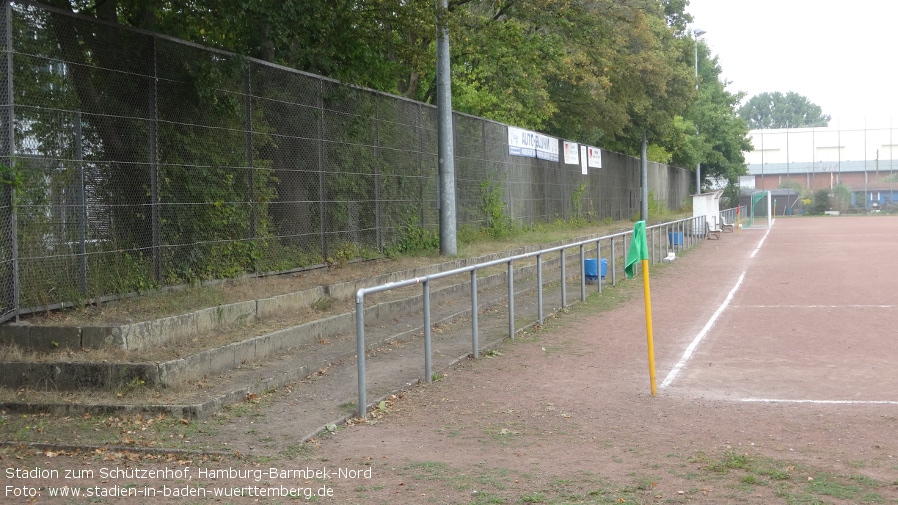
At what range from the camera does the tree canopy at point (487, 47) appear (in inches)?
545

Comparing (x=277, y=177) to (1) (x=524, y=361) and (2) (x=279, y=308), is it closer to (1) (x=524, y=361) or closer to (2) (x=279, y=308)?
(2) (x=279, y=308)

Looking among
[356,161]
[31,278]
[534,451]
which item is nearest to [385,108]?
[356,161]

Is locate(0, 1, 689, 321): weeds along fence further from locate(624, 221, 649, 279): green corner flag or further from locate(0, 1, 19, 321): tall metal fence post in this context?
locate(624, 221, 649, 279): green corner flag

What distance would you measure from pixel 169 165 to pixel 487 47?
10.6 metres

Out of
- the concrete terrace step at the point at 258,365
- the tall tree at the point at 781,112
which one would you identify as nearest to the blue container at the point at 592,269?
the concrete terrace step at the point at 258,365

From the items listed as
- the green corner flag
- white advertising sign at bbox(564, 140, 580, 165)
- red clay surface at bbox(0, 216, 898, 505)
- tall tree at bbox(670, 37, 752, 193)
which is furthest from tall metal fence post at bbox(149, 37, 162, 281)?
tall tree at bbox(670, 37, 752, 193)

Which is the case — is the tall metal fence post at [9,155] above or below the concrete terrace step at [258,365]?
above

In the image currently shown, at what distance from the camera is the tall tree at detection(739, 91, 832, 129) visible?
141 m

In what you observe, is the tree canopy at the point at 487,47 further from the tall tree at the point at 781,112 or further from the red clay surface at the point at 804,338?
the tall tree at the point at 781,112

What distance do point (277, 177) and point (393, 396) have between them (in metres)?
6.00

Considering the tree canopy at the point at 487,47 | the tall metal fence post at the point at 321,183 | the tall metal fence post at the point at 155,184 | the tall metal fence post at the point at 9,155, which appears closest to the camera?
the tall metal fence post at the point at 9,155

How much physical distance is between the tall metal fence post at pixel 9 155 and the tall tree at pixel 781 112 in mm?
139613

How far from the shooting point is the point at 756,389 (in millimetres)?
8500

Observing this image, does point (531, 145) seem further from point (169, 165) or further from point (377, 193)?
point (169, 165)
